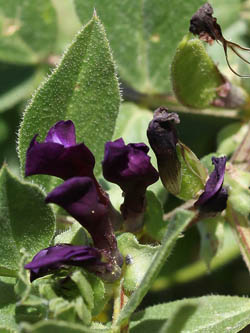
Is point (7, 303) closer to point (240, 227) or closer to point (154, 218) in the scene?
point (154, 218)

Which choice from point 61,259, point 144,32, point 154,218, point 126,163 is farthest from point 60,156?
point 144,32

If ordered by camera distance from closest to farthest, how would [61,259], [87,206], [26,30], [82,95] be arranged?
[61,259] → [87,206] → [82,95] → [26,30]

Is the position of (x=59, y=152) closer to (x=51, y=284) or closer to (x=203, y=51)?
(x=51, y=284)

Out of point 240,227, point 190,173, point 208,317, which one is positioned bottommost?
point 208,317

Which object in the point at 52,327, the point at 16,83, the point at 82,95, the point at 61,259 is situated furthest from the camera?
the point at 16,83

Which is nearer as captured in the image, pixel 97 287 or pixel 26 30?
pixel 97 287

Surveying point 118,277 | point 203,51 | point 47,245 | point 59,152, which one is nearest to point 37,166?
point 59,152

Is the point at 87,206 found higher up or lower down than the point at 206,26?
lower down

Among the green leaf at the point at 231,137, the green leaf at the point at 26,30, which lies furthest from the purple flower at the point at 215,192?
the green leaf at the point at 26,30
